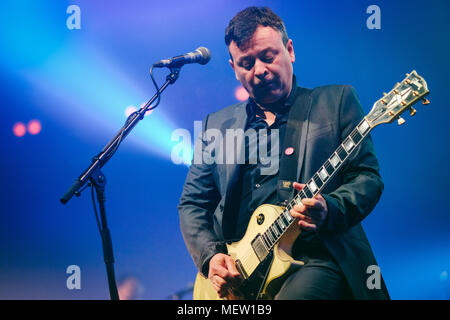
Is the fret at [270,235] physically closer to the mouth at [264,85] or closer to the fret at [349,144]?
the fret at [349,144]

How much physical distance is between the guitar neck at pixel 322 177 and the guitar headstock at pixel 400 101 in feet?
0.20

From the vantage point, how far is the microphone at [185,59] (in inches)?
88.7

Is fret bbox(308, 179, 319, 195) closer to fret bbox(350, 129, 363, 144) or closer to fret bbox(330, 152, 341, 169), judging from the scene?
fret bbox(330, 152, 341, 169)

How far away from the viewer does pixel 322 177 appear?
1.77 m

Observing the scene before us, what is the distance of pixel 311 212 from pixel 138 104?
2.00 metres

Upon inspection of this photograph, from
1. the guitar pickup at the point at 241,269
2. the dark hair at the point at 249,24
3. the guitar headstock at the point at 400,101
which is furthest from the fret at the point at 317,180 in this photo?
the dark hair at the point at 249,24

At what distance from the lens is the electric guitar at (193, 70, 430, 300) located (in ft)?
5.56

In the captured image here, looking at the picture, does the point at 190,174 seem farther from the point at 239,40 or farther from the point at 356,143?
the point at 356,143

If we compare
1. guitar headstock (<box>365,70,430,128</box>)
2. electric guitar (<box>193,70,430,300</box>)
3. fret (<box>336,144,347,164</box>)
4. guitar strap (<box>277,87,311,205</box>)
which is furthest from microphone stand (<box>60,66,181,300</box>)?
guitar headstock (<box>365,70,430,128</box>)

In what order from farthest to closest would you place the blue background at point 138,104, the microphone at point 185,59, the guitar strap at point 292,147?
the blue background at point 138,104 → the microphone at point 185,59 → the guitar strap at point 292,147

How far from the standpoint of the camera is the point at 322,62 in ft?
8.96

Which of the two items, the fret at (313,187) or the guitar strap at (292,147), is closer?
the fret at (313,187)

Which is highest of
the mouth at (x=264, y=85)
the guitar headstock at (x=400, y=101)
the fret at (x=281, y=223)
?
the mouth at (x=264, y=85)

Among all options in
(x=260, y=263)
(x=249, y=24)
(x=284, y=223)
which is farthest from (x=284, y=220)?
(x=249, y=24)
